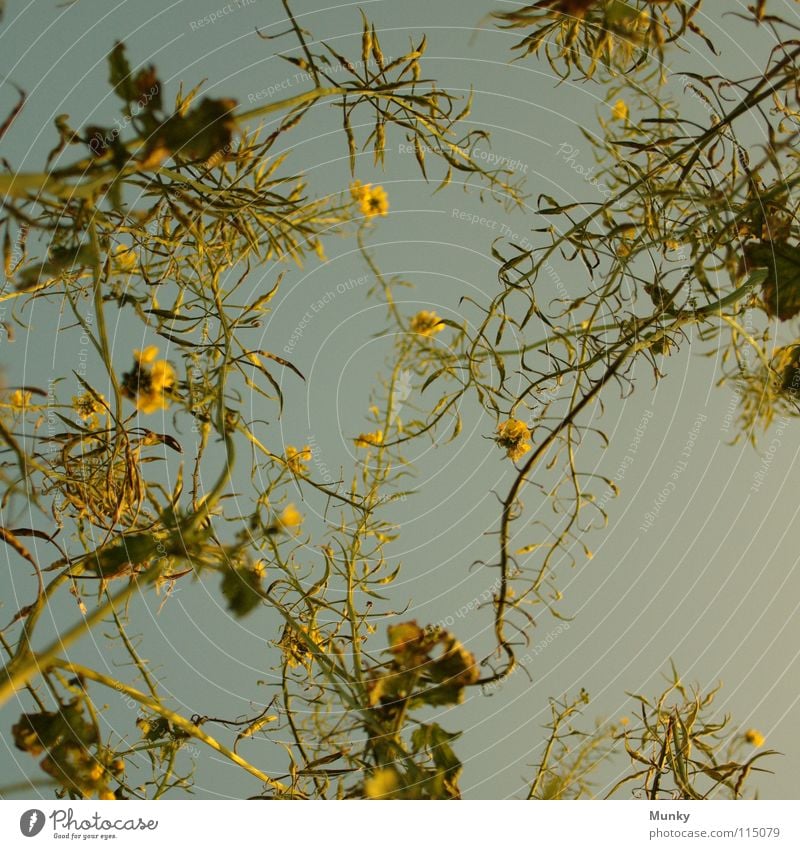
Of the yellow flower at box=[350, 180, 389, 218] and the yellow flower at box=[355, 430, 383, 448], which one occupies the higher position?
the yellow flower at box=[350, 180, 389, 218]

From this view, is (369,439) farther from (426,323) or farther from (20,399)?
(20,399)

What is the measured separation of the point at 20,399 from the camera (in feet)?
1.60

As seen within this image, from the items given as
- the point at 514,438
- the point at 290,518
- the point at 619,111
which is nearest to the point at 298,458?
the point at 290,518

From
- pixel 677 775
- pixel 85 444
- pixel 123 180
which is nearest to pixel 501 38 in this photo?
pixel 123 180

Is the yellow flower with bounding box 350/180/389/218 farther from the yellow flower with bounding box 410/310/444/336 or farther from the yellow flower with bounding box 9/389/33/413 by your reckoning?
the yellow flower with bounding box 9/389/33/413

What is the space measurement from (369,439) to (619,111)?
0.90 ft

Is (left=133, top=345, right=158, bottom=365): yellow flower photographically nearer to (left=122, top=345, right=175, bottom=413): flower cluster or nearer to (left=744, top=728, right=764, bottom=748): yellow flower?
(left=122, top=345, right=175, bottom=413): flower cluster

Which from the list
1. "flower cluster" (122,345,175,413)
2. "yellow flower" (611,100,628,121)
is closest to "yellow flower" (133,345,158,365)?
"flower cluster" (122,345,175,413)

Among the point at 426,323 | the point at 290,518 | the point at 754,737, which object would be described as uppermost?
the point at 426,323

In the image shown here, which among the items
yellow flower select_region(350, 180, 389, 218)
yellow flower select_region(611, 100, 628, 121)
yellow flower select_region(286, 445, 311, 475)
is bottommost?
yellow flower select_region(286, 445, 311, 475)

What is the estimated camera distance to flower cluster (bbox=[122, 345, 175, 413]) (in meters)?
0.49

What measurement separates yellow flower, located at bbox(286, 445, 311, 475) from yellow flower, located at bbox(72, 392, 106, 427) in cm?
12

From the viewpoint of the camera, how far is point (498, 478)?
1.73ft

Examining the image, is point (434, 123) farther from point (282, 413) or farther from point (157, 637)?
point (157, 637)
